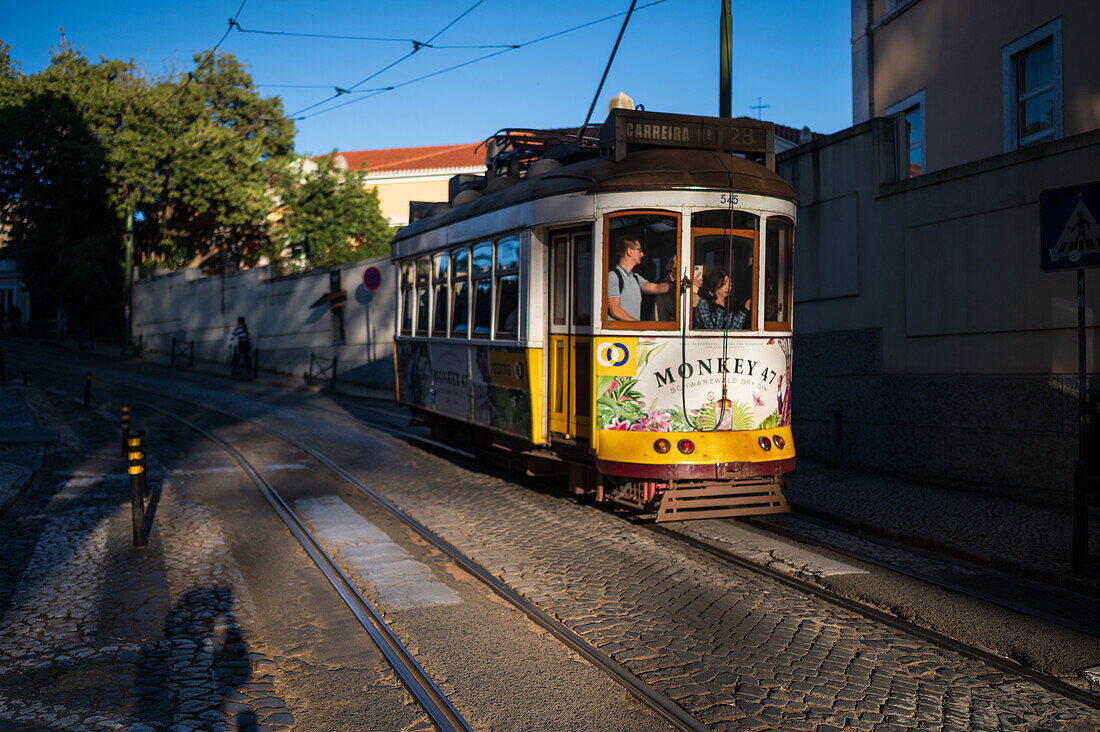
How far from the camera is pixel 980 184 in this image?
9.73 m

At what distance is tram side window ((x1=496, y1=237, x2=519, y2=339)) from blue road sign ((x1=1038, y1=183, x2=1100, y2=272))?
4.64 m

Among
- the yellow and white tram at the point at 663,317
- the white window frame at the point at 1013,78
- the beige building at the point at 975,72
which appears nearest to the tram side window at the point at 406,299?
the yellow and white tram at the point at 663,317

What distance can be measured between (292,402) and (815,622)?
1736cm

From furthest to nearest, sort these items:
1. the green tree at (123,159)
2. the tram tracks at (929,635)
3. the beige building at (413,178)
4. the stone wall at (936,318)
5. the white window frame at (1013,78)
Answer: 1. the beige building at (413,178)
2. the green tree at (123,159)
3. the white window frame at (1013,78)
4. the stone wall at (936,318)
5. the tram tracks at (929,635)

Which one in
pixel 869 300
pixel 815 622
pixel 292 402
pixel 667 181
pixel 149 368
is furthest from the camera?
pixel 149 368

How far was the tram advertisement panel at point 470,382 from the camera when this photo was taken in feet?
30.0

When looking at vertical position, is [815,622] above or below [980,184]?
below

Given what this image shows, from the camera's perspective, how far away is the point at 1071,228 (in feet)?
21.6

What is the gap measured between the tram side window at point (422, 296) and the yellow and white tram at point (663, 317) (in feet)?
10.8

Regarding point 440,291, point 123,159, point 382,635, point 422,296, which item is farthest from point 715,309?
point 123,159

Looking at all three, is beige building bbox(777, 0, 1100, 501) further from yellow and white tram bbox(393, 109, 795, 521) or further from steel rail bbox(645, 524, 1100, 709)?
steel rail bbox(645, 524, 1100, 709)

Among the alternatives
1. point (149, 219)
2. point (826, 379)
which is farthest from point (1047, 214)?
point (149, 219)

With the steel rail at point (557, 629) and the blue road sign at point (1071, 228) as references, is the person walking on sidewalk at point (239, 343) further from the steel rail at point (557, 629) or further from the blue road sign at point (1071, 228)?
the blue road sign at point (1071, 228)

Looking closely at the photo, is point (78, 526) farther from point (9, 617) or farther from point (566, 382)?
point (566, 382)
